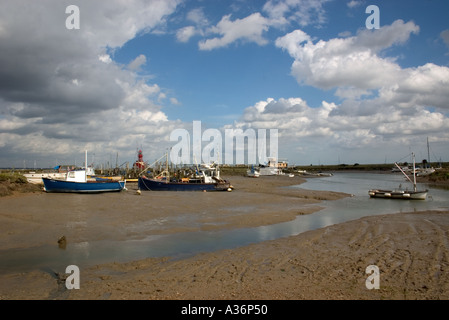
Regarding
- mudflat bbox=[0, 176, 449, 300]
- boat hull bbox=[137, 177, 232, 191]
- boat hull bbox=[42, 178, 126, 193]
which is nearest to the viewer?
mudflat bbox=[0, 176, 449, 300]

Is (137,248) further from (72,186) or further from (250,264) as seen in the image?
(72,186)

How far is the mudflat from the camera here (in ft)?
25.3

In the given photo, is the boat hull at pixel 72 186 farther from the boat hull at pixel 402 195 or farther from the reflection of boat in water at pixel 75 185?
the boat hull at pixel 402 195

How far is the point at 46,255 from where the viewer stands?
11.9 m

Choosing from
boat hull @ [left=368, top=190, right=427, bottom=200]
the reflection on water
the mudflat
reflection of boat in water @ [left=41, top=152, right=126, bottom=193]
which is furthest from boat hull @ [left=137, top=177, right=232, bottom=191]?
the reflection on water

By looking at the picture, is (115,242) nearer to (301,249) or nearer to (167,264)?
(167,264)

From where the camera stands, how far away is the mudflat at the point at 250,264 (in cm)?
770

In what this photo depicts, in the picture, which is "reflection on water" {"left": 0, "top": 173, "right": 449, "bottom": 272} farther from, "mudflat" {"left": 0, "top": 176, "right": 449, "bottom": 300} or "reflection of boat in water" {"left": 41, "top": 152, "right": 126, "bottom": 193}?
"reflection of boat in water" {"left": 41, "top": 152, "right": 126, "bottom": 193}

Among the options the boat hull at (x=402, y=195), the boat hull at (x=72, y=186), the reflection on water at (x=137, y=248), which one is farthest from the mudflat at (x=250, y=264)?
the boat hull at (x=402, y=195)

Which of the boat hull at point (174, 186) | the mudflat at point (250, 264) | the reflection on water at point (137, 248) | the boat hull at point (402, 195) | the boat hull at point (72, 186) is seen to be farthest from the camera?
the boat hull at point (174, 186)

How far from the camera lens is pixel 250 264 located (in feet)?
34.4

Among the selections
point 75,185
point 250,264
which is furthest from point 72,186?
point 250,264

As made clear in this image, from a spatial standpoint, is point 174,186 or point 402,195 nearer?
point 402,195

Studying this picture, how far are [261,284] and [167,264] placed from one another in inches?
156
